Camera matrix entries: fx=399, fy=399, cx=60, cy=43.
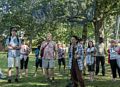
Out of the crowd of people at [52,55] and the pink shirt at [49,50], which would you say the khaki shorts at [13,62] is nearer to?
the crowd of people at [52,55]

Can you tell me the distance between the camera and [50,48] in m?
16.1

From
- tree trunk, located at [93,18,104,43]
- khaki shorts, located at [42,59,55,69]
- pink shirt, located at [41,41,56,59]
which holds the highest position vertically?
tree trunk, located at [93,18,104,43]

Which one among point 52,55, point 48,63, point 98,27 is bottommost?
point 48,63

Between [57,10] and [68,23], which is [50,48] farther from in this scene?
[68,23]

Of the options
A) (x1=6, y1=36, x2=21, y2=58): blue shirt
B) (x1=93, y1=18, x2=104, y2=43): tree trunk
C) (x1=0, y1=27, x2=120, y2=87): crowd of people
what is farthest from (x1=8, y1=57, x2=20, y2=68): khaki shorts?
(x1=93, y1=18, x2=104, y2=43): tree trunk

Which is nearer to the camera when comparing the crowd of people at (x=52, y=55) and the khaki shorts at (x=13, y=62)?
the crowd of people at (x=52, y=55)

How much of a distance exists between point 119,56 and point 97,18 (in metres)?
3.60

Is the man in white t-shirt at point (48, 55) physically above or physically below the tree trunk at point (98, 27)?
below

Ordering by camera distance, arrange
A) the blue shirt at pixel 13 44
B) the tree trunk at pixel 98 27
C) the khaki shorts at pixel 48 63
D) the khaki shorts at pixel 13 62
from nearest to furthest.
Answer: the khaki shorts at pixel 13 62 → the blue shirt at pixel 13 44 → the khaki shorts at pixel 48 63 → the tree trunk at pixel 98 27

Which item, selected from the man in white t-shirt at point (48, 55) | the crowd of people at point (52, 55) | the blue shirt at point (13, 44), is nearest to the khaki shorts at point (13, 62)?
the crowd of people at point (52, 55)

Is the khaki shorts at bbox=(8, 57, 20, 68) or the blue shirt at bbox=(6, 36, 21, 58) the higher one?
the blue shirt at bbox=(6, 36, 21, 58)

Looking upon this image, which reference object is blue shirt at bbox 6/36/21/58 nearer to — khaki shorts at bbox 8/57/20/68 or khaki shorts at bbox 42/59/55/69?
khaki shorts at bbox 8/57/20/68

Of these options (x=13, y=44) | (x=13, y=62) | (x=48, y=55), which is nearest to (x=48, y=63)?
(x=48, y=55)

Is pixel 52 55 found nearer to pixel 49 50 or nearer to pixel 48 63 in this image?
pixel 49 50
